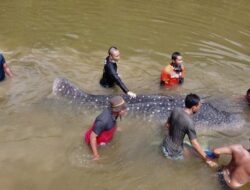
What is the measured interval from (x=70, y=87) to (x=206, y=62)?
4.46 metres

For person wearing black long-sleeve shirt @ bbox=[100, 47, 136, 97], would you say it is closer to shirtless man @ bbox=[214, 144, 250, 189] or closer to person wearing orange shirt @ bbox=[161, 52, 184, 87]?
person wearing orange shirt @ bbox=[161, 52, 184, 87]

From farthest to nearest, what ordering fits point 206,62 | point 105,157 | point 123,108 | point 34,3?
point 34,3 < point 206,62 < point 105,157 < point 123,108

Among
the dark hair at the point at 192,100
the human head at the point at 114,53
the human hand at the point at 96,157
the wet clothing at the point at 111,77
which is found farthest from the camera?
the wet clothing at the point at 111,77

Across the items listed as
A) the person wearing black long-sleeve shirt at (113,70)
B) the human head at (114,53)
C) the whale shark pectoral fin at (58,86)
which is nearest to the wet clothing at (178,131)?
the person wearing black long-sleeve shirt at (113,70)

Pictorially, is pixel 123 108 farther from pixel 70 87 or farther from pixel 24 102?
pixel 24 102

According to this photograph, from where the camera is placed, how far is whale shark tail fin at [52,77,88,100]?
8.62 meters

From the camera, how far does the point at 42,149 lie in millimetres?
7445

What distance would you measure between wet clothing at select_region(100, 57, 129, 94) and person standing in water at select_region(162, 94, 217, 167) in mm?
2067

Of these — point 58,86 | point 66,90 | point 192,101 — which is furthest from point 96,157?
point 58,86

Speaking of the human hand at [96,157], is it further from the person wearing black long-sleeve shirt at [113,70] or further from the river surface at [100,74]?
the person wearing black long-sleeve shirt at [113,70]

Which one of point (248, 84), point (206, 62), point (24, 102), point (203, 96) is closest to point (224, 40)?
point (206, 62)

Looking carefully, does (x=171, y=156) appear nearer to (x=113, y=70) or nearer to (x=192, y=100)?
(x=192, y=100)

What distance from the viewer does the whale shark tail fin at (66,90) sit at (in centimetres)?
862

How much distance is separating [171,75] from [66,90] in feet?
8.43
